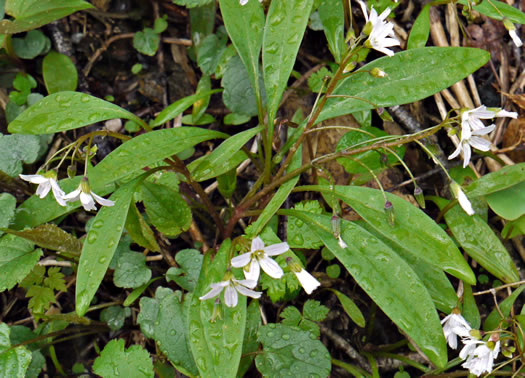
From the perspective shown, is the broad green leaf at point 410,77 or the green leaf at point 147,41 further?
the green leaf at point 147,41

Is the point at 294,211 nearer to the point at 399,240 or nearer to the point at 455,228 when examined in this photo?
the point at 399,240

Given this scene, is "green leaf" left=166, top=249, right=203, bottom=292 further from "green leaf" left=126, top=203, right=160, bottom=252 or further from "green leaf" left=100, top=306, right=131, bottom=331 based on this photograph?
"green leaf" left=100, top=306, right=131, bottom=331

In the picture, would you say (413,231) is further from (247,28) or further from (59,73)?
(59,73)

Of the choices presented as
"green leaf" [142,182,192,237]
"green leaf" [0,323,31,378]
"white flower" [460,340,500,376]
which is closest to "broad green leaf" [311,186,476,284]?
"white flower" [460,340,500,376]

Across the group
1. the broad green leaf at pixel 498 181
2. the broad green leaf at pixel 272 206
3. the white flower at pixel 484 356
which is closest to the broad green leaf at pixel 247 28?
the broad green leaf at pixel 272 206

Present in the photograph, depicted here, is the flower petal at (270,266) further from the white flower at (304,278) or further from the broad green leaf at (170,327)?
the broad green leaf at (170,327)

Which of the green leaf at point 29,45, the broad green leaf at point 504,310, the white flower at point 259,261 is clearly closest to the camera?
the white flower at point 259,261
